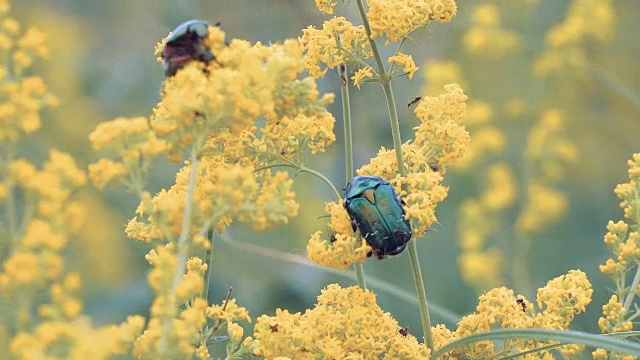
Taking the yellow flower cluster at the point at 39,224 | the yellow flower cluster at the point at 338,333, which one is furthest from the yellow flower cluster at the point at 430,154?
the yellow flower cluster at the point at 39,224

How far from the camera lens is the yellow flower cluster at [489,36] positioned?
316 cm

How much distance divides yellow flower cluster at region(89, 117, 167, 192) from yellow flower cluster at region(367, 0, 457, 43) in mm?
394

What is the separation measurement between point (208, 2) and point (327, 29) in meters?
2.19

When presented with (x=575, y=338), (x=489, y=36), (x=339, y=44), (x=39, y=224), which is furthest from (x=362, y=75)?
(x=489, y=36)

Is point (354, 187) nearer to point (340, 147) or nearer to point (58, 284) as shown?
point (58, 284)

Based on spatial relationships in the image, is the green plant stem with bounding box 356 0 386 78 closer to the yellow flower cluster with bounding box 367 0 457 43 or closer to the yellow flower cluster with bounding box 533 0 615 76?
the yellow flower cluster with bounding box 367 0 457 43

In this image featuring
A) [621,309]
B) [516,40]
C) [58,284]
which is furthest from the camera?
[516,40]

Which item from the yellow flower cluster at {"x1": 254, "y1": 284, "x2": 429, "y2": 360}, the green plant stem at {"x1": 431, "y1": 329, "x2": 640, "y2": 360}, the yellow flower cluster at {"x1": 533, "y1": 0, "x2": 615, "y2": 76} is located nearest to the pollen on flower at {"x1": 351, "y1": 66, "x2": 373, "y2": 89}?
the yellow flower cluster at {"x1": 254, "y1": 284, "x2": 429, "y2": 360}

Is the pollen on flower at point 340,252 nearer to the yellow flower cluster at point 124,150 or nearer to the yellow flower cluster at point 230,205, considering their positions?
the yellow flower cluster at point 230,205

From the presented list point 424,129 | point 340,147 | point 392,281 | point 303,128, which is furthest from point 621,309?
point 340,147

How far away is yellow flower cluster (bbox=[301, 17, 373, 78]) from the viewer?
119 cm

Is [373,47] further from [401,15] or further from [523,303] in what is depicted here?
[523,303]

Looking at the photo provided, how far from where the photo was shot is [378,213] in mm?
1107

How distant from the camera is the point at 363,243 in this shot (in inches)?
44.6
